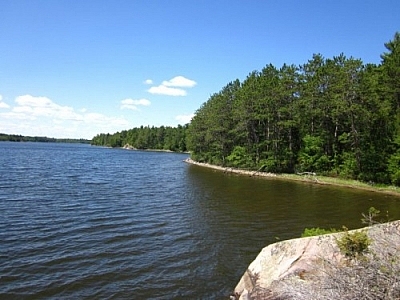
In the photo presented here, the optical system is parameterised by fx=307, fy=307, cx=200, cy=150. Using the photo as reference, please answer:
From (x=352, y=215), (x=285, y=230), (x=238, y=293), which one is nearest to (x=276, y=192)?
(x=352, y=215)

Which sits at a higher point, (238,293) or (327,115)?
(327,115)

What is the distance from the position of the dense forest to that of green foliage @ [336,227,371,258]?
31001mm

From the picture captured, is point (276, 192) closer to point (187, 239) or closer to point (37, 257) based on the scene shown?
point (187, 239)

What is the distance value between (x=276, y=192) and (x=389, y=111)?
17.0 metres

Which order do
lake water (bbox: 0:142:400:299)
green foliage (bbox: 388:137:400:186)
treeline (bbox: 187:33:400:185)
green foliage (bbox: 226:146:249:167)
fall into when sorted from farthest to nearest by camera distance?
green foliage (bbox: 226:146:249:167), treeline (bbox: 187:33:400:185), green foliage (bbox: 388:137:400:186), lake water (bbox: 0:142:400:299)

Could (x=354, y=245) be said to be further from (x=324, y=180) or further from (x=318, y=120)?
(x=318, y=120)

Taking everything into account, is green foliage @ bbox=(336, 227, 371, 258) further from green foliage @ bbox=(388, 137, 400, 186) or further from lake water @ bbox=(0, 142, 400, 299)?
green foliage @ bbox=(388, 137, 400, 186)

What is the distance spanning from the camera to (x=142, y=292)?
10.9 meters

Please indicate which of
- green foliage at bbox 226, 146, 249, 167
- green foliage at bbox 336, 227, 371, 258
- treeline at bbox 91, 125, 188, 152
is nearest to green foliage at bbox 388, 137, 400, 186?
green foliage at bbox 226, 146, 249, 167

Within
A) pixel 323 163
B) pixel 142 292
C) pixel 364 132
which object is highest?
pixel 364 132

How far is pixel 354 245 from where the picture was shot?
7.66 meters

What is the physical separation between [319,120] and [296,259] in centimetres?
4385

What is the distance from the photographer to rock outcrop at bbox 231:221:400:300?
789 centimetres

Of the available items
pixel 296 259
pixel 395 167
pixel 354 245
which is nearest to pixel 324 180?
pixel 395 167
